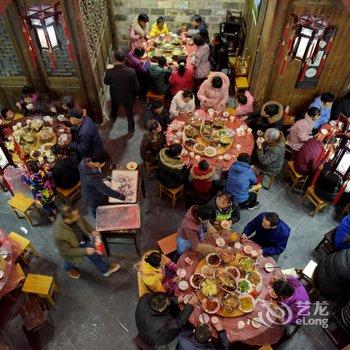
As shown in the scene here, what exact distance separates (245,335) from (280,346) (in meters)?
1.50

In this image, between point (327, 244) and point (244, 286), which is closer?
point (244, 286)

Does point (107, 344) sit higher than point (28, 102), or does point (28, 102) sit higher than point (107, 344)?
point (28, 102)

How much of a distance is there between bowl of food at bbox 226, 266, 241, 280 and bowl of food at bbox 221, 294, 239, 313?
0.34 metres

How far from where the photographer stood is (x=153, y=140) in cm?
835

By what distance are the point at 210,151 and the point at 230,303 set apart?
350 cm

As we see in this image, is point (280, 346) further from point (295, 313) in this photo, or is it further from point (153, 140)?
point (153, 140)

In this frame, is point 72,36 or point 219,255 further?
point 72,36

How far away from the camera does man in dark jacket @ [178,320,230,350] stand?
514cm

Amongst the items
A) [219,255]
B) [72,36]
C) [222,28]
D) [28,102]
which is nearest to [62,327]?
[219,255]

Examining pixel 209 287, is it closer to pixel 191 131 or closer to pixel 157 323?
pixel 157 323

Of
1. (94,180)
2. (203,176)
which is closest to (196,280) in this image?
(203,176)

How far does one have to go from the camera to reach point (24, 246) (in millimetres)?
7203

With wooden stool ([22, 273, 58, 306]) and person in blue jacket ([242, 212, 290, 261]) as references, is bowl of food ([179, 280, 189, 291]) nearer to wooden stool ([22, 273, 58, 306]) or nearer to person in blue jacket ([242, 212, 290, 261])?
person in blue jacket ([242, 212, 290, 261])

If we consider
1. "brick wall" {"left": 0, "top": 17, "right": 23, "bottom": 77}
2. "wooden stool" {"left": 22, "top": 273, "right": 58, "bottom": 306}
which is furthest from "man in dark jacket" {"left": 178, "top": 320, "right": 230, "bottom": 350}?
A: "brick wall" {"left": 0, "top": 17, "right": 23, "bottom": 77}
